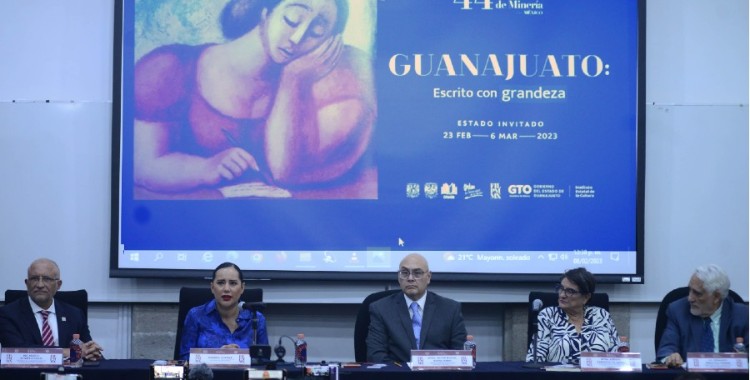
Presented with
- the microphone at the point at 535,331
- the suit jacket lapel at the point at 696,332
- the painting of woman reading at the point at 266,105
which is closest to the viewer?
the microphone at the point at 535,331

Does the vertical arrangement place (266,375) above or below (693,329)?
below

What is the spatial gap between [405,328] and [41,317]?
71.1 inches

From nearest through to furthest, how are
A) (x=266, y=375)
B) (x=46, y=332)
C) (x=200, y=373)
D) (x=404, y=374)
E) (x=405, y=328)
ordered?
(x=200, y=373)
(x=266, y=375)
(x=404, y=374)
(x=405, y=328)
(x=46, y=332)

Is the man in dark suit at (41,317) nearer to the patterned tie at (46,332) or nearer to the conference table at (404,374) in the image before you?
the patterned tie at (46,332)

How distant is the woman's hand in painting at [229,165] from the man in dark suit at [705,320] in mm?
2446

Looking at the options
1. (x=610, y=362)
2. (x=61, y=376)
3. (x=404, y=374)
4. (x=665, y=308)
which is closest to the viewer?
(x=61, y=376)

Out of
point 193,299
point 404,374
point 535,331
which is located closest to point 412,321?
point 535,331

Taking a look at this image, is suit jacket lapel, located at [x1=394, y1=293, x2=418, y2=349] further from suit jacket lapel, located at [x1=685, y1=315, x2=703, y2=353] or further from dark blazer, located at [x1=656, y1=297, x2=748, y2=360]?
suit jacket lapel, located at [x1=685, y1=315, x2=703, y2=353]

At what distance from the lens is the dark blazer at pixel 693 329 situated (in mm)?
5070

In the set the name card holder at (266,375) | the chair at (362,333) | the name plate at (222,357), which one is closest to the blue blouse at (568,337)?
the chair at (362,333)

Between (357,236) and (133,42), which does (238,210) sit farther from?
(133,42)

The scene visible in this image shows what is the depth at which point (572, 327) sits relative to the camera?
507 cm

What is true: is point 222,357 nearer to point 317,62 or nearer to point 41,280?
point 41,280

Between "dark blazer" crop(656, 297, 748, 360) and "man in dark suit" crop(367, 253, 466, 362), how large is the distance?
99 cm
